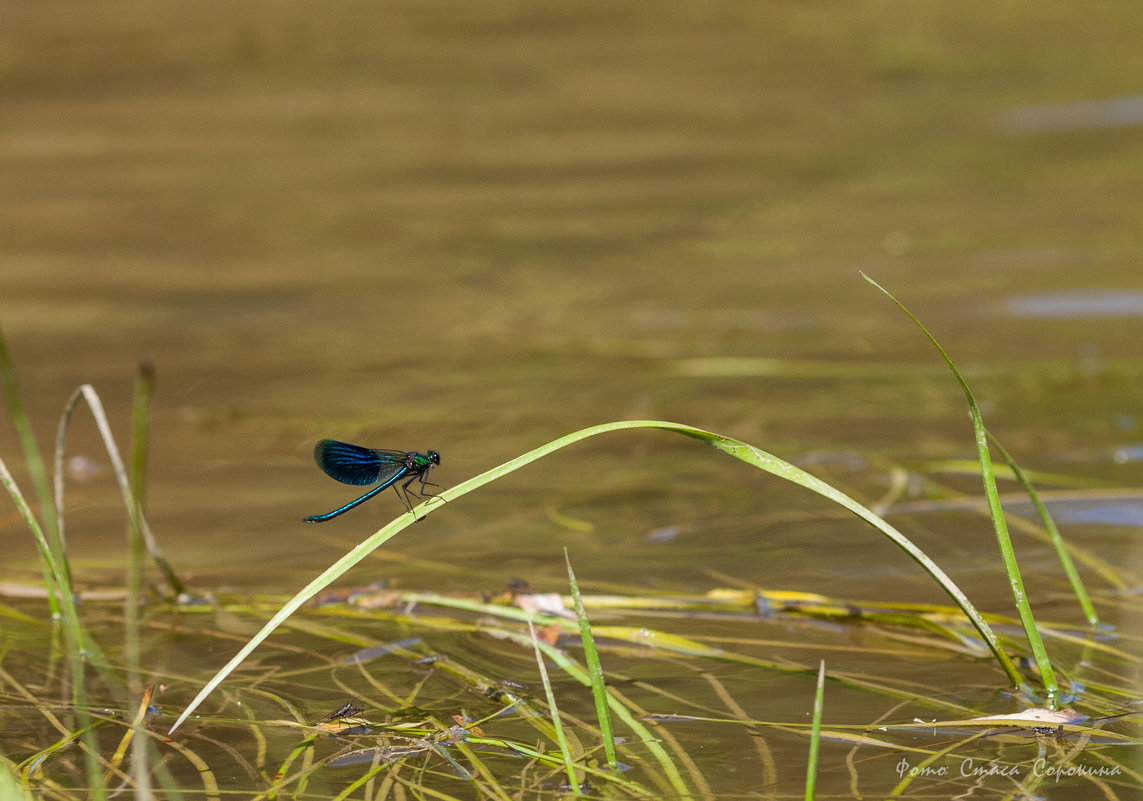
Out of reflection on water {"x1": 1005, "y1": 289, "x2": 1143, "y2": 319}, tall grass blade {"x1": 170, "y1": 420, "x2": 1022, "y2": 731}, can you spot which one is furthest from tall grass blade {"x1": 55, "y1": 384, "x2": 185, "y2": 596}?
reflection on water {"x1": 1005, "y1": 289, "x2": 1143, "y2": 319}

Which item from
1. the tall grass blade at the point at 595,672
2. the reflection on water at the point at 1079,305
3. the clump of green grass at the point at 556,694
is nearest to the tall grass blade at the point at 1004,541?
the clump of green grass at the point at 556,694

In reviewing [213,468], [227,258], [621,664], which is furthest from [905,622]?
[227,258]

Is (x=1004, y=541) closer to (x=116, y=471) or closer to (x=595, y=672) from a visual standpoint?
(x=595, y=672)

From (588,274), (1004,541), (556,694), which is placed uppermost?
(1004,541)

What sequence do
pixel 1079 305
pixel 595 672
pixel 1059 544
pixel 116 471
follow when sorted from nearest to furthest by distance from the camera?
1. pixel 595 672
2. pixel 1059 544
3. pixel 116 471
4. pixel 1079 305

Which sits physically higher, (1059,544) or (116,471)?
(116,471)

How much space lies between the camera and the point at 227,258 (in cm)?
450

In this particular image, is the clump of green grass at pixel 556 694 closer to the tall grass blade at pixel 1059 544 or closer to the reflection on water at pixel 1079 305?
the tall grass blade at pixel 1059 544

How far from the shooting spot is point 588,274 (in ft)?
14.3

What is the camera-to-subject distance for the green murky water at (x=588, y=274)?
228cm

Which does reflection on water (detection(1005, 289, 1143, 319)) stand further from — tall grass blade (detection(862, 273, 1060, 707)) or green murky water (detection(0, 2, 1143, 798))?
tall grass blade (detection(862, 273, 1060, 707))

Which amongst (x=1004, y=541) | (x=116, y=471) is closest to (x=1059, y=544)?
(x=1004, y=541)

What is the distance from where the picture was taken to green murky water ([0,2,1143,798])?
2283mm

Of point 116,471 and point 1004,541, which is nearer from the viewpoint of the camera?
point 1004,541
